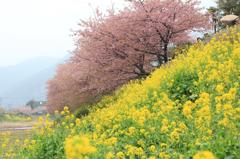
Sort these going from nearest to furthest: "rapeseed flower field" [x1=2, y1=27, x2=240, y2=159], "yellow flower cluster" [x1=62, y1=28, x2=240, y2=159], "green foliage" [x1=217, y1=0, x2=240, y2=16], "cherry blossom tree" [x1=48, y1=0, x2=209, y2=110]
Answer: "rapeseed flower field" [x1=2, y1=27, x2=240, y2=159] < "yellow flower cluster" [x1=62, y1=28, x2=240, y2=159] < "cherry blossom tree" [x1=48, y1=0, x2=209, y2=110] < "green foliage" [x1=217, y1=0, x2=240, y2=16]

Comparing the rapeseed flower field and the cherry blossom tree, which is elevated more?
the cherry blossom tree

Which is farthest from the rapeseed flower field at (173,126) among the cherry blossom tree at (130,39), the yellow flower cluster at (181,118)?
the cherry blossom tree at (130,39)

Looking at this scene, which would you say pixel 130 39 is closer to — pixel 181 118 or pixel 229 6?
pixel 229 6

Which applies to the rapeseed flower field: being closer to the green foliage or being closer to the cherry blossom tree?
the cherry blossom tree

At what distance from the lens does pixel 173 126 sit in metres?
6.11

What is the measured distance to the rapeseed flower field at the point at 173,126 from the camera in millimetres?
4914

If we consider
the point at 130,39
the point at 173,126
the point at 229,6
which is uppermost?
the point at 229,6

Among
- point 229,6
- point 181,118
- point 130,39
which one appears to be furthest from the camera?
point 229,6

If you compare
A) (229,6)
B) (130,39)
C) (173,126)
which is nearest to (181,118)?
(173,126)

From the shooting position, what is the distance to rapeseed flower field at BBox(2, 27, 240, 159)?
16.1 feet

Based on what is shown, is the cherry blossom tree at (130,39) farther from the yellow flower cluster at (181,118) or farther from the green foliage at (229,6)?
the yellow flower cluster at (181,118)

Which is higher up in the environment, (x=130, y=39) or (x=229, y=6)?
(x=229, y=6)

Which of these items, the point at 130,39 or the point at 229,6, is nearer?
the point at 130,39

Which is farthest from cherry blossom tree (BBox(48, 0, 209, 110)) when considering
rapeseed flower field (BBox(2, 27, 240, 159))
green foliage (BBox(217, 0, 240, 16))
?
rapeseed flower field (BBox(2, 27, 240, 159))
